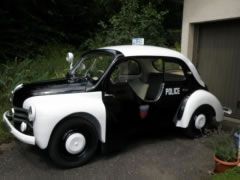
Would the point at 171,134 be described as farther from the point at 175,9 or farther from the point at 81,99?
the point at 175,9

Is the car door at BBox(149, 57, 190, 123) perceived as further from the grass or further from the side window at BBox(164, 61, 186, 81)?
the grass

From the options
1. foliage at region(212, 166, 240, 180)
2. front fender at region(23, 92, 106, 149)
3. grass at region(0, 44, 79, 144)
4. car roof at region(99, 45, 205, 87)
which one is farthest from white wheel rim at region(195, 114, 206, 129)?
grass at region(0, 44, 79, 144)

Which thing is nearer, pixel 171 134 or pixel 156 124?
pixel 156 124

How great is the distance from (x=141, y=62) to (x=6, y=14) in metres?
7.26

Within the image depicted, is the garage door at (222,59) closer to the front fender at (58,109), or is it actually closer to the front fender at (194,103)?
the front fender at (194,103)

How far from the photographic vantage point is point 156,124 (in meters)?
5.46

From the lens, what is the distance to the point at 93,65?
17.6 feet

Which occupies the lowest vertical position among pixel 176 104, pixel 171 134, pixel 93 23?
pixel 171 134

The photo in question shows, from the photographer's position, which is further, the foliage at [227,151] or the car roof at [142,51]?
the car roof at [142,51]

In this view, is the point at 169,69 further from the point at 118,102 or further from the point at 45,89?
the point at 45,89

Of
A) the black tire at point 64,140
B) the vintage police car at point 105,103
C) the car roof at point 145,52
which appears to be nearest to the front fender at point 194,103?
the vintage police car at point 105,103

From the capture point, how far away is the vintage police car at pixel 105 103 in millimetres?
4355

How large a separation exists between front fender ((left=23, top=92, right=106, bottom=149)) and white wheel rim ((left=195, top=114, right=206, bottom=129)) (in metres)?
1.97

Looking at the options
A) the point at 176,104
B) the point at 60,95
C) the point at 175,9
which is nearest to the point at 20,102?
the point at 60,95
